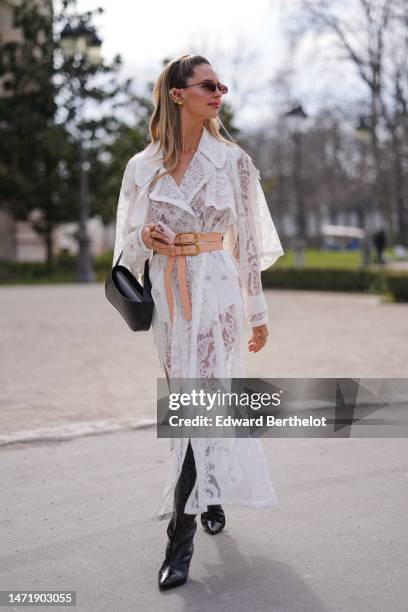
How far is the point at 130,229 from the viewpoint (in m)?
3.89

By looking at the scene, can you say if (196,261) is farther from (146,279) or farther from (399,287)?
(399,287)

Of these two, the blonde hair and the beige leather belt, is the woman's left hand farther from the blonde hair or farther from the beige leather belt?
the blonde hair

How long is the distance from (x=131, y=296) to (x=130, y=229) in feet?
1.16

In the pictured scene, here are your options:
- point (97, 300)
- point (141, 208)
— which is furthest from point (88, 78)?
point (141, 208)

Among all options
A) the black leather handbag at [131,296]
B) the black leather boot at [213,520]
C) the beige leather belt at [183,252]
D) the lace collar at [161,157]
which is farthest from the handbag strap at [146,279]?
the black leather boot at [213,520]

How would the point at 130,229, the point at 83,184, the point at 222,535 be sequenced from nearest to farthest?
1. the point at 130,229
2. the point at 222,535
3. the point at 83,184

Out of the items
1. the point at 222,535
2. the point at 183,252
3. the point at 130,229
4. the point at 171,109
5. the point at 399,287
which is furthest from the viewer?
the point at 399,287

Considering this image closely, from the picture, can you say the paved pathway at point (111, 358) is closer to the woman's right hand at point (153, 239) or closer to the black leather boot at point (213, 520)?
the black leather boot at point (213, 520)

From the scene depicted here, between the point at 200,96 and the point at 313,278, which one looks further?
the point at 313,278

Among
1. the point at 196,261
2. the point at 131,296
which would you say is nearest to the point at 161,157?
the point at 196,261

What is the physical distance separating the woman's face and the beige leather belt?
1.71ft

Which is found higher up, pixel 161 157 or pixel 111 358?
pixel 161 157

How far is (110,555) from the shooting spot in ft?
12.1

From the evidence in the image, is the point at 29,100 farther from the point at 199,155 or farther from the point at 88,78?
the point at 199,155
